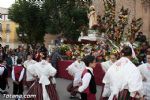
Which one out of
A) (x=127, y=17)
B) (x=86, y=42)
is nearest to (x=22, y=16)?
(x=86, y=42)

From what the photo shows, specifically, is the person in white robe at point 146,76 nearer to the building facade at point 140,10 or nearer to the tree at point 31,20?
the building facade at point 140,10

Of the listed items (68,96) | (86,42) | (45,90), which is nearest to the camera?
(45,90)

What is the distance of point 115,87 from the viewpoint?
8.15m

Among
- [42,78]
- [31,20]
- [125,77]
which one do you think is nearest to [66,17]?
[31,20]

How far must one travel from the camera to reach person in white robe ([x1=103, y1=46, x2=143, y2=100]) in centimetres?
777

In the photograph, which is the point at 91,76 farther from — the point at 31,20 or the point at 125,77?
the point at 31,20

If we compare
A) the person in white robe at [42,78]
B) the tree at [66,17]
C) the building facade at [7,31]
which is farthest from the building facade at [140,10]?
the building facade at [7,31]

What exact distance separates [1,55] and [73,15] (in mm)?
20809

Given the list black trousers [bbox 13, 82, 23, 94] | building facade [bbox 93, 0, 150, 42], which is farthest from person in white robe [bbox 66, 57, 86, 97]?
building facade [bbox 93, 0, 150, 42]

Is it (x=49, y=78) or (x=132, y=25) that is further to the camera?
(x=132, y=25)

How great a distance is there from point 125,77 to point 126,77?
2 cm

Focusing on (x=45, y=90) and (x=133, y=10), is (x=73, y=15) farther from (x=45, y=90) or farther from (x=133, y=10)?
(x=45, y=90)

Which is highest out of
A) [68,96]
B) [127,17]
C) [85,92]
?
[127,17]

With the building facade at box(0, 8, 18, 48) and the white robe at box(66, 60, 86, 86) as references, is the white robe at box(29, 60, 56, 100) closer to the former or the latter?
the white robe at box(66, 60, 86, 86)
